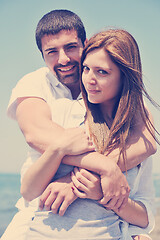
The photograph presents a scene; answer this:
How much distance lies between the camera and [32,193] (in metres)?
2.42

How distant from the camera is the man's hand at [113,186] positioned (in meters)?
2.27

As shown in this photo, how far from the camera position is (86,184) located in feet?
7.46

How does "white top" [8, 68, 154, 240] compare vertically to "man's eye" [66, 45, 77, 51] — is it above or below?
below

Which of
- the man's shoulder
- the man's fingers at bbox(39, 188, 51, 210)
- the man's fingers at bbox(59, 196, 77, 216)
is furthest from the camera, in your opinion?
the man's shoulder

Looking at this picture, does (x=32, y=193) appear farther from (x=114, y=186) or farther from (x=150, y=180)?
(x=150, y=180)

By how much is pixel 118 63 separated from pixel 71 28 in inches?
39.4

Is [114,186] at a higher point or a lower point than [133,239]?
higher

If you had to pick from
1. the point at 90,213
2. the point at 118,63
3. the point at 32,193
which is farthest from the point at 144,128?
the point at 32,193

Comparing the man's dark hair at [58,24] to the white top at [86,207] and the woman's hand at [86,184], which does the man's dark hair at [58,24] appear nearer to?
the white top at [86,207]

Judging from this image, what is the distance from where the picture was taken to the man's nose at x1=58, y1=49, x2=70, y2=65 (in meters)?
3.22

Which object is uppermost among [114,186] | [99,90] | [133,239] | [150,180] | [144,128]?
[99,90]

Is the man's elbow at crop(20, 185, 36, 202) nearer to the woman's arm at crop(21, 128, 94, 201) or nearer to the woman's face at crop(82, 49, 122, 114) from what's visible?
the woman's arm at crop(21, 128, 94, 201)

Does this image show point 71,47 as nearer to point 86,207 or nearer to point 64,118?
point 64,118

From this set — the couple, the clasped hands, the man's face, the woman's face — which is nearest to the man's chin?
the man's face
